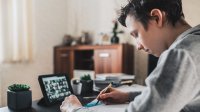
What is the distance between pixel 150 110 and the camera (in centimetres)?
68

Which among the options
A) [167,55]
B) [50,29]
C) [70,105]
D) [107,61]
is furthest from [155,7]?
[50,29]

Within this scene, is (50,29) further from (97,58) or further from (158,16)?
(158,16)

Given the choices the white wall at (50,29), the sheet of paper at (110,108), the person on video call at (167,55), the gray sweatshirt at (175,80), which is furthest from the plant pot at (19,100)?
the white wall at (50,29)

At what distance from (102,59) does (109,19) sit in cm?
75

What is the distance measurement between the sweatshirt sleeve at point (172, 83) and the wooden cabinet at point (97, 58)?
292 centimetres

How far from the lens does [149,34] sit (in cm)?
86

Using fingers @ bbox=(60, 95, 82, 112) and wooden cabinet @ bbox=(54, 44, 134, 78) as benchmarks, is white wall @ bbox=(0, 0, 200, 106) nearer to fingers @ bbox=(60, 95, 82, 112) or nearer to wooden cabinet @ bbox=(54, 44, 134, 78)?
wooden cabinet @ bbox=(54, 44, 134, 78)

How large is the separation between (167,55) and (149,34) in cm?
Answer: 21

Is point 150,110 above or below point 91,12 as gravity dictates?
below

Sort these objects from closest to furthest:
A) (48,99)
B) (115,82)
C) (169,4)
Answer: (169,4) < (48,99) < (115,82)

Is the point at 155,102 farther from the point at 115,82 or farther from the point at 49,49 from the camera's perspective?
the point at 49,49

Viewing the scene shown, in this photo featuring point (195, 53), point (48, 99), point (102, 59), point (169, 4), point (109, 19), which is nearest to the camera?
point (195, 53)

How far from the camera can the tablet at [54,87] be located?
138 centimetres

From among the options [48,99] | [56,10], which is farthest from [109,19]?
[48,99]
